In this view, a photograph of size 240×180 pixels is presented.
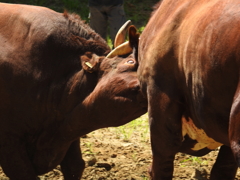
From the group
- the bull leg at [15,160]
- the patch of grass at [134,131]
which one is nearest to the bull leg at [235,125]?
the bull leg at [15,160]

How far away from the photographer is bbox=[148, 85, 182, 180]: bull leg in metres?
3.18

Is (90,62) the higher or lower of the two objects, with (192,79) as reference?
lower

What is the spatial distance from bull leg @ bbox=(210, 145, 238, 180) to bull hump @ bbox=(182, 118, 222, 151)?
0.37 meters

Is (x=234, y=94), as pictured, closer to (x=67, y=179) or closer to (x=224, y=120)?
(x=224, y=120)

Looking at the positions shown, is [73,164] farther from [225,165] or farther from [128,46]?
[225,165]

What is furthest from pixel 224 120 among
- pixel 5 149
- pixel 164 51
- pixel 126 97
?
pixel 5 149

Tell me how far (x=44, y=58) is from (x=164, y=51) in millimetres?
1440

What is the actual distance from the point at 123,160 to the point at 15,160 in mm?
1352

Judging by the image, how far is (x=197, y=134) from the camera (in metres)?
3.28

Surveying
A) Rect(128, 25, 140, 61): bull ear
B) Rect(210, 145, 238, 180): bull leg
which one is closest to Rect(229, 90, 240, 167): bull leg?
Rect(210, 145, 238, 180): bull leg

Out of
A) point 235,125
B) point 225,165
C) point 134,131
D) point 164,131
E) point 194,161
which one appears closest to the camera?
point 235,125

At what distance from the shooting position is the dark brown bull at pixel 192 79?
246 centimetres

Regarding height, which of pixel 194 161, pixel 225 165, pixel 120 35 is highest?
pixel 120 35

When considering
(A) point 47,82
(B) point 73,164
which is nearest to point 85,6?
(B) point 73,164
